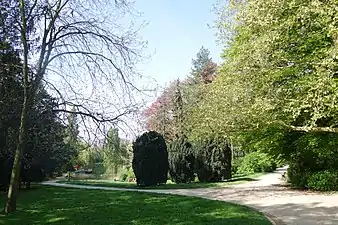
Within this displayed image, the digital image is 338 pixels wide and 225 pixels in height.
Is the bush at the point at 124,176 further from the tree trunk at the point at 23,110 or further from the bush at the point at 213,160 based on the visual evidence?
the tree trunk at the point at 23,110

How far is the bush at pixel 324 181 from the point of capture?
1434 cm

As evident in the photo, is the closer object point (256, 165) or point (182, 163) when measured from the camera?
point (182, 163)

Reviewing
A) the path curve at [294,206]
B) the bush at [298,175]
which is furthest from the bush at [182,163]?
the path curve at [294,206]

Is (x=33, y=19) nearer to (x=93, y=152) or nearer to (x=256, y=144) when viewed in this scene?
(x=93, y=152)

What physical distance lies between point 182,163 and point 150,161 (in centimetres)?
355

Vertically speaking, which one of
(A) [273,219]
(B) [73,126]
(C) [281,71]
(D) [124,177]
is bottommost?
(A) [273,219]

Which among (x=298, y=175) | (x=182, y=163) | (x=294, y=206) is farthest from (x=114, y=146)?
(x=182, y=163)

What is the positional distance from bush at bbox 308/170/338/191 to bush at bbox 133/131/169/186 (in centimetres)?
812

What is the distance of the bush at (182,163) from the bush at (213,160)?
512mm

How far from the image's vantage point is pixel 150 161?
19922 millimetres

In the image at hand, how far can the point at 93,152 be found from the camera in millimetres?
10586

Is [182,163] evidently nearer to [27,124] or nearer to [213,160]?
[213,160]

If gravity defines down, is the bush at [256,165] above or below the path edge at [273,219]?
above

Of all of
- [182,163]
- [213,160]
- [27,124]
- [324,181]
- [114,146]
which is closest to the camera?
[114,146]
